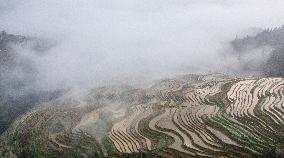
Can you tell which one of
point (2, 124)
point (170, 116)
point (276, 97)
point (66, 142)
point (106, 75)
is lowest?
point (2, 124)

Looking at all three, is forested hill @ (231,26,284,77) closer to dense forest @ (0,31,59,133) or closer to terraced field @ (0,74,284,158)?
terraced field @ (0,74,284,158)

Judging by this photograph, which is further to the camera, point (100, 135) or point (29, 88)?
point (29, 88)

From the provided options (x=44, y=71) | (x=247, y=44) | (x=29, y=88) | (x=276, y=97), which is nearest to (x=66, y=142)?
(x=276, y=97)

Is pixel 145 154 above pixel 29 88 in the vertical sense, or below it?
above

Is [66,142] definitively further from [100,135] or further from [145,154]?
[145,154]

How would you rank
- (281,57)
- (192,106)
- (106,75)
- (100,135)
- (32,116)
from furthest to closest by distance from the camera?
(106,75) < (281,57) < (32,116) < (192,106) < (100,135)

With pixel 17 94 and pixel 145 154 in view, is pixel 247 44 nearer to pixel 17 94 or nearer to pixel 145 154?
pixel 17 94

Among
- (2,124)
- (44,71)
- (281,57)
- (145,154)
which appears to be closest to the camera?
(145,154)
